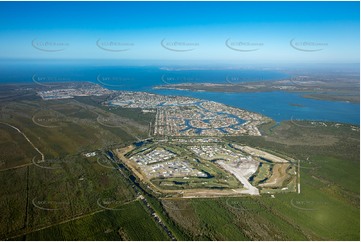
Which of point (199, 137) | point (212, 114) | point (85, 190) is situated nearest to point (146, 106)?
point (212, 114)

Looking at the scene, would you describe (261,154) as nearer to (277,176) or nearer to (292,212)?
(277,176)

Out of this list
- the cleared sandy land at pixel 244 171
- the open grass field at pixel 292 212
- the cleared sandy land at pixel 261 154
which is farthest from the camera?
the cleared sandy land at pixel 261 154

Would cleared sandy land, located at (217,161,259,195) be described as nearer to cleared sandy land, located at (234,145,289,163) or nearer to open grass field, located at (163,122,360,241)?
open grass field, located at (163,122,360,241)

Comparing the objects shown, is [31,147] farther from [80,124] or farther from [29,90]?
[29,90]

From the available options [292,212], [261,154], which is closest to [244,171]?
[261,154]

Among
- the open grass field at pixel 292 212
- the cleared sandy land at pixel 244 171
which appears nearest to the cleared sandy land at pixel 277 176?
the open grass field at pixel 292 212

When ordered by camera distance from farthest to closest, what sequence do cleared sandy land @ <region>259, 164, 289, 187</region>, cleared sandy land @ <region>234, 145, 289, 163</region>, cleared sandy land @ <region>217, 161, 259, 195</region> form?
cleared sandy land @ <region>234, 145, 289, 163</region>
cleared sandy land @ <region>259, 164, 289, 187</region>
cleared sandy land @ <region>217, 161, 259, 195</region>

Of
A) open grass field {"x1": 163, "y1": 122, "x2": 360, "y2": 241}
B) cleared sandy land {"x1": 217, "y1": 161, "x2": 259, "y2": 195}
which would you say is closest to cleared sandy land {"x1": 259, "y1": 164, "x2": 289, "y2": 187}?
open grass field {"x1": 163, "y1": 122, "x2": 360, "y2": 241}

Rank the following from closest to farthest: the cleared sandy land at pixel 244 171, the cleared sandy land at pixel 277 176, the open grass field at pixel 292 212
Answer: the open grass field at pixel 292 212, the cleared sandy land at pixel 244 171, the cleared sandy land at pixel 277 176

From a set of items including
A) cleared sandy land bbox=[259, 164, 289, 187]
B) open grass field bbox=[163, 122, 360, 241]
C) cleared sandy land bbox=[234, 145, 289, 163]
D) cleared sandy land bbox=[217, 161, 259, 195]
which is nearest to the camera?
open grass field bbox=[163, 122, 360, 241]

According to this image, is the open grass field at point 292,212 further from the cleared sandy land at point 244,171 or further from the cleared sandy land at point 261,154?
the cleared sandy land at point 261,154

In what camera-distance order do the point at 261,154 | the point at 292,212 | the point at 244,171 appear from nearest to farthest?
the point at 292,212 → the point at 244,171 → the point at 261,154
